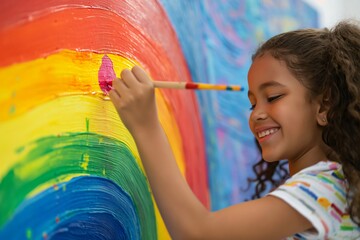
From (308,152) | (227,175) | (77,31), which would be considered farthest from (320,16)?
(77,31)

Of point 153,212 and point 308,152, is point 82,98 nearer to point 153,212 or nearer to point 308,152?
point 153,212

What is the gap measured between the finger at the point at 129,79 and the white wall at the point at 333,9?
119 centimetres

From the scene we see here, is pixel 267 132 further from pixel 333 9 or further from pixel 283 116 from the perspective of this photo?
pixel 333 9

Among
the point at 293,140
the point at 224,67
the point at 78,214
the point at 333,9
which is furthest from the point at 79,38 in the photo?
the point at 333,9

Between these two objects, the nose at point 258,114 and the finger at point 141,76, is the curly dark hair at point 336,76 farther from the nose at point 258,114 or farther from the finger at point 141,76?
the finger at point 141,76

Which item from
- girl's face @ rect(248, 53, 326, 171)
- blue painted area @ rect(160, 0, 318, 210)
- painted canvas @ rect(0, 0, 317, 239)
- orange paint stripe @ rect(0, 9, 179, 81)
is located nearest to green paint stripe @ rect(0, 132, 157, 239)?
painted canvas @ rect(0, 0, 317, 239)

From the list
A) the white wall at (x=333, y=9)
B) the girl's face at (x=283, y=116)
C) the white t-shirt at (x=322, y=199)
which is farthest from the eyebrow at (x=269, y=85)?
the white wall at (x=333, y=9)

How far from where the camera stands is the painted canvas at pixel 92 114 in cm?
58

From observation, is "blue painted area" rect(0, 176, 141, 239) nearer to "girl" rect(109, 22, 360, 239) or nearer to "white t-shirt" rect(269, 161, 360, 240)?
"girl" rect(109, 22, 360, 239)

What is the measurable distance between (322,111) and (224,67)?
48 cm

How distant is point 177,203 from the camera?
0.68 meters

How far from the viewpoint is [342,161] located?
0.79 m

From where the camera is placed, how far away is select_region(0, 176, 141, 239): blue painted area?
0.59 metres

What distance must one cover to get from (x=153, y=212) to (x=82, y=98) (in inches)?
10.6
